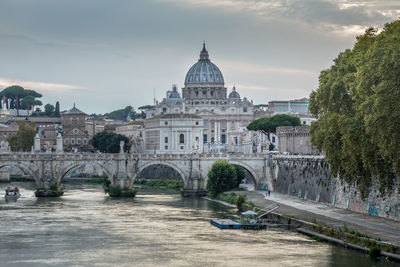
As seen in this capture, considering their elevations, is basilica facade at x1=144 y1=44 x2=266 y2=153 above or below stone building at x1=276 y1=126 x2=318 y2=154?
above

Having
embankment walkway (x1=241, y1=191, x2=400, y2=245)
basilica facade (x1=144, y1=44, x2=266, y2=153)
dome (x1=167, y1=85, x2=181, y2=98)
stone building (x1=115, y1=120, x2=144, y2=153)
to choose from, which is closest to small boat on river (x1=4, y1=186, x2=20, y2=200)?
embankment walkway (x1=241, y1=191, x2=400, y2=245)

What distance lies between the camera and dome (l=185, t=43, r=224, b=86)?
181 meters

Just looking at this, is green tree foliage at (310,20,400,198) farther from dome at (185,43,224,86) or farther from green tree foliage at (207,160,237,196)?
dome at (185,43,224,86)

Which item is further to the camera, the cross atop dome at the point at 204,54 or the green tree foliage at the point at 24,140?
the cross atop dome at the point at 204,54

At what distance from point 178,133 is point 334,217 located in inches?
2837

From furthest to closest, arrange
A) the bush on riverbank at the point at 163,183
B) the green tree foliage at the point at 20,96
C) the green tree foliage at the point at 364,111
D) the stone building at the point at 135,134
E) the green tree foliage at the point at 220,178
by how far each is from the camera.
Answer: the green tree foliage at the point at 20,96
the stone building at the point at 135,134
the bush on riverbank at the point at 163,183
the green tree foliage at the point at 220,178
the green tree foliage at the point at 364,111

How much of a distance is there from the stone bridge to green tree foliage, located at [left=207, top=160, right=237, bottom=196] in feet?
11.4

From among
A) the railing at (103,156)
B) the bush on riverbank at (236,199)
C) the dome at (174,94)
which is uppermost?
the dome at (174,94)

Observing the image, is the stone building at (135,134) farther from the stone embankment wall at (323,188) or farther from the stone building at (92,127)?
the stone embankment wall at (323,188)

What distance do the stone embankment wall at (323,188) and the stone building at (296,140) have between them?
→ 1700cm

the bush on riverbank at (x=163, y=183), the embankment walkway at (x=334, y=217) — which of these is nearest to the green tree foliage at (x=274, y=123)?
the bush on riverbank at (x=163, y=183)

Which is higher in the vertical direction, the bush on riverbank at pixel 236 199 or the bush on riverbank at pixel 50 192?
the bush on riverbank at pixel 50 192

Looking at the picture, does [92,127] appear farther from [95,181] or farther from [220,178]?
[220,178]

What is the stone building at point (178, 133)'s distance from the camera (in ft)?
381
